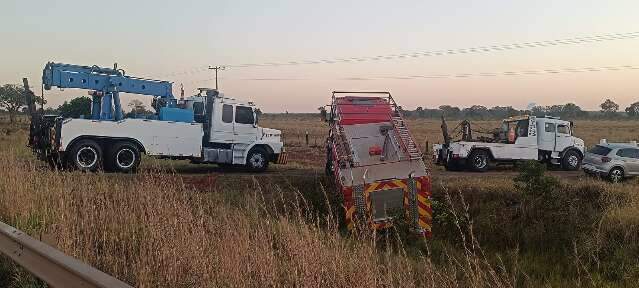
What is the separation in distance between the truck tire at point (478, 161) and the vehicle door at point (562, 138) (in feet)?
11.1

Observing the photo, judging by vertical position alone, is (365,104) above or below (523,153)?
above

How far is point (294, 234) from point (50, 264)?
83.0 inches

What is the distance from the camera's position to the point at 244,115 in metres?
18.8

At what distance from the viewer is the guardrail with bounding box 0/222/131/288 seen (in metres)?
3.62

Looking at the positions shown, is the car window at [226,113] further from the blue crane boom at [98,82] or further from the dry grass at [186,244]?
the dry grass at [186,244]

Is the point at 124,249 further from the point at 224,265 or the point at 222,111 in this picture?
the point at 222,111

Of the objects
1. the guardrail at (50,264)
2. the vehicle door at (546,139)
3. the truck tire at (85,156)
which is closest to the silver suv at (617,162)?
the vehicle door at (546,139)

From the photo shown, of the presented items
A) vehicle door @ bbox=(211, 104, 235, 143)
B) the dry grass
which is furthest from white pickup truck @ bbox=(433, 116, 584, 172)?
the dry grass

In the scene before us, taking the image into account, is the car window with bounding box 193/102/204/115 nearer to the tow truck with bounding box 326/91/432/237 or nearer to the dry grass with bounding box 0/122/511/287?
the tow truck with bounding box 326/91/432/237

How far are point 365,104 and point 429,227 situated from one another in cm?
506

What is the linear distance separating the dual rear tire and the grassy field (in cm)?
290

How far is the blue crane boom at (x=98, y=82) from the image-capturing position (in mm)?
16875

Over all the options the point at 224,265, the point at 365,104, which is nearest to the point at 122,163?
the point at 365,104

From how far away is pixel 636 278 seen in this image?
9367 mm
